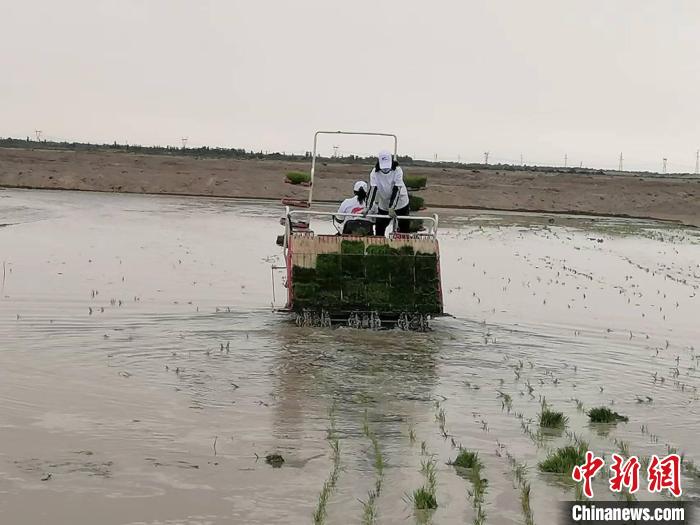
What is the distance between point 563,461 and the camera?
663 cm

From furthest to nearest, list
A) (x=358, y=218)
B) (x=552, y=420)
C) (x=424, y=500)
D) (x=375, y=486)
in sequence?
(x=358, y=218), (x=552, y=420), (x=375, y=486), (x=424, y=500)

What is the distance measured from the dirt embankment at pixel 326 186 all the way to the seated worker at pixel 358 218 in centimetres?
3275

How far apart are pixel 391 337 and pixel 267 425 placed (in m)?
4.80

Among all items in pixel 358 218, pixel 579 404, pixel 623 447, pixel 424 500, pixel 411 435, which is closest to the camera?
Answer: pixel 424 500

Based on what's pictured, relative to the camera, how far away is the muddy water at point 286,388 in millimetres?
6043

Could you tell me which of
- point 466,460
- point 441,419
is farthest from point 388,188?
point 466,460

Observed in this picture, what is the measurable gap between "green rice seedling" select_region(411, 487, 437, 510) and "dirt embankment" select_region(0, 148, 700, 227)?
41179 millimetres

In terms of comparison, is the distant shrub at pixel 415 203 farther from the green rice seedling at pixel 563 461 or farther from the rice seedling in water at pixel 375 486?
the green rice seedling at pixel 563 461

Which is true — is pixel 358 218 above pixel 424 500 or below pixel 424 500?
above

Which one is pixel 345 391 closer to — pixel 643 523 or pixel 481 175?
pixel 643 523

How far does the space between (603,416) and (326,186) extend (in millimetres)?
44170

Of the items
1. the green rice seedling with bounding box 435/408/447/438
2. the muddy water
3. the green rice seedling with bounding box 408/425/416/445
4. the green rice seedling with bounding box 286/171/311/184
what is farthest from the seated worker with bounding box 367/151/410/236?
the green rice seedling with bounding box 408/425/416/445

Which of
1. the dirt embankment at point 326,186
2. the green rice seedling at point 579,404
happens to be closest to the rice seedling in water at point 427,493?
the green rice seedling at point 579,404

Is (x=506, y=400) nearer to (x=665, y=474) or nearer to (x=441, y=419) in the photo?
(x=441, y=419)
